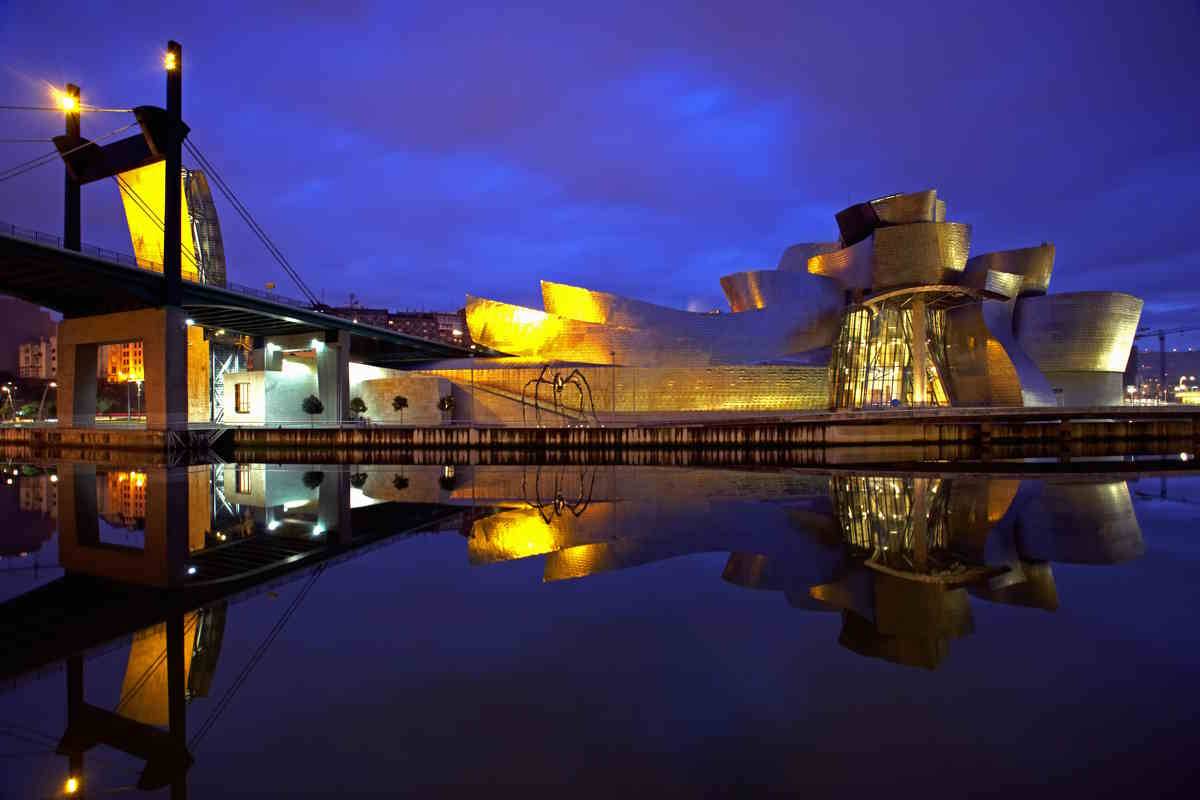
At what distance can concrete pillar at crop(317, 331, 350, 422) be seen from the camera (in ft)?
106

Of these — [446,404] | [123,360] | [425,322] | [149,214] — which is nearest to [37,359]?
[123,360]

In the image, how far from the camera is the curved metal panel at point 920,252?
29375 mm

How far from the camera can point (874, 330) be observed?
32625 millimetres

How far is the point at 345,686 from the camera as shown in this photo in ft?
13.4

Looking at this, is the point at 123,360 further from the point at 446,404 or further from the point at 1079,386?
the point at 1079,386

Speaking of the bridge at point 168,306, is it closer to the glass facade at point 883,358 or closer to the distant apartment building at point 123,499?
the distant apartment building at point 123,499

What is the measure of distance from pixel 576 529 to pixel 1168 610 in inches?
248

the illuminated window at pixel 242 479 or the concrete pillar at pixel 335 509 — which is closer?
the concrete pillar at pixel 335 509

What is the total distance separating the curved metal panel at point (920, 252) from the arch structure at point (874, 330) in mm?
254

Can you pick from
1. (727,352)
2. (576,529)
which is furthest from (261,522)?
(727,352)

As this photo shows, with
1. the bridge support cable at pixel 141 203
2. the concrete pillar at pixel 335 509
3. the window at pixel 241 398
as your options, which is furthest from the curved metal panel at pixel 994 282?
the bridge support cable at pixel 141 203

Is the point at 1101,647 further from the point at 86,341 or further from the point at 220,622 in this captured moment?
the point at 86,341

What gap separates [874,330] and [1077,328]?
10080mm

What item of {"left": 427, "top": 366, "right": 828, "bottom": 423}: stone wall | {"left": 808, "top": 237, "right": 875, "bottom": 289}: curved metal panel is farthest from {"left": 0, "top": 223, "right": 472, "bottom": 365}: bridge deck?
{"left": 808, "top": 237, "right": 875, "bottom": 289}: curved metal panel
